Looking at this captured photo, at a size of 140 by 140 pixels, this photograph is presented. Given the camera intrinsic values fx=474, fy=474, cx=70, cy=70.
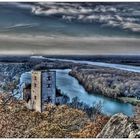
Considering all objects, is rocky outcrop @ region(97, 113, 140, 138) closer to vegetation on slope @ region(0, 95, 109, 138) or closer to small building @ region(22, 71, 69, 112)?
vegetation on slope @ region(0, 95, 109, 138)

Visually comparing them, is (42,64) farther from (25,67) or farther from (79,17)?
(79,17)

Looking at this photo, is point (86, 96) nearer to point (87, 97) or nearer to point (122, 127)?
point (87, 97)

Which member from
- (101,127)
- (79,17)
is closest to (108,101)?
(101,127)

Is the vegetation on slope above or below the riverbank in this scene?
below

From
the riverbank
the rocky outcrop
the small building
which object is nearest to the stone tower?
the small building

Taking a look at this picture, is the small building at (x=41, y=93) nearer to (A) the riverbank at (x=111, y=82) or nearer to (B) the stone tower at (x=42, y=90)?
(B) the stone tower at (x=42, y=90)
